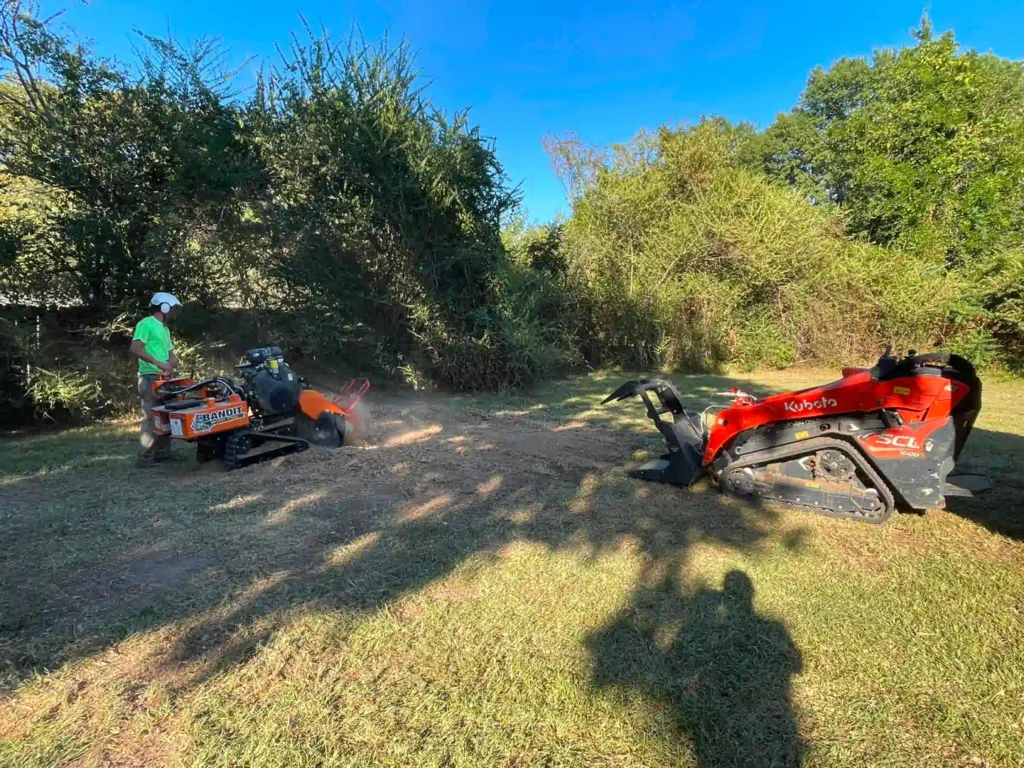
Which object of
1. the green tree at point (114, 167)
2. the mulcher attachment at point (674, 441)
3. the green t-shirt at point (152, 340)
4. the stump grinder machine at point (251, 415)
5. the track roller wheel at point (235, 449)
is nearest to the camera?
the mulcher attachment at point (674, 441)

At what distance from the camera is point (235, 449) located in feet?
16.2

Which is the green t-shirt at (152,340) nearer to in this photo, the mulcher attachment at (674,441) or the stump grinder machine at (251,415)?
the stump grinder machine at (251,415)

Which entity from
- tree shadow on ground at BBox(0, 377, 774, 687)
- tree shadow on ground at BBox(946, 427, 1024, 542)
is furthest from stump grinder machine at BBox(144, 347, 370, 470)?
tree shadow on ground at BBox(946, 427, 1024, 542)

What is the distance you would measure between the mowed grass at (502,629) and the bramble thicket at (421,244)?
464 centimetres

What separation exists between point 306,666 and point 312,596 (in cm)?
56

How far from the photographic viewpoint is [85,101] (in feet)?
24.9

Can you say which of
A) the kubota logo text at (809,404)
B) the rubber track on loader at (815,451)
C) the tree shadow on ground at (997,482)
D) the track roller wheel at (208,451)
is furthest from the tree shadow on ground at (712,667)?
the track roller wheel at (208,451)

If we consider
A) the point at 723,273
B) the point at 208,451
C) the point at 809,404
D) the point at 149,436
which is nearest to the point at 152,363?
the point at 149,436

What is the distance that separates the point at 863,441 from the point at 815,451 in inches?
11.3

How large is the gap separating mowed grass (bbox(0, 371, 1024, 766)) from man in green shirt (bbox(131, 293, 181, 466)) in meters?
0.82

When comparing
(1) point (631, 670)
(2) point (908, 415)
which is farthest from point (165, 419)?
(2) point (908, 415)

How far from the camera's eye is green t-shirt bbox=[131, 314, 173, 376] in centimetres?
524

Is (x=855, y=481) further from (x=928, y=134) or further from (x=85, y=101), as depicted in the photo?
(x=928, y=134)

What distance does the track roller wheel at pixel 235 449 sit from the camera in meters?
4.93
